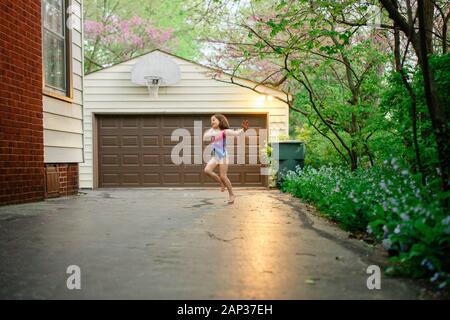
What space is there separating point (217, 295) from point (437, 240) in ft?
4.72

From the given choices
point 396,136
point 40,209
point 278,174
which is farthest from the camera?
point 278,174

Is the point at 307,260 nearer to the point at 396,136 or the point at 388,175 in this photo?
the point at 388,175

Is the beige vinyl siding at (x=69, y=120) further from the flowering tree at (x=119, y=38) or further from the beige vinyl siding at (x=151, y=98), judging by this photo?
the flowering tree at (x=119, y=38)

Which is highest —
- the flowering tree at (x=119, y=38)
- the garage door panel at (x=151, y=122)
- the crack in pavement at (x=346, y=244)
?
the flowering tree at (x=119, y=38)

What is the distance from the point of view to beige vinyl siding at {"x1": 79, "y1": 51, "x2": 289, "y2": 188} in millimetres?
14727

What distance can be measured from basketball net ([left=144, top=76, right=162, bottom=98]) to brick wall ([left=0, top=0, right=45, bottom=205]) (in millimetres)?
5682

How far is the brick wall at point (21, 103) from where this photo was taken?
7.62 m

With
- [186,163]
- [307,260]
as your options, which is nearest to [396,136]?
[307,260]

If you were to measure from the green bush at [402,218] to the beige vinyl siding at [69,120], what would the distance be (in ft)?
18.3

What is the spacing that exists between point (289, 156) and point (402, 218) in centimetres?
1006

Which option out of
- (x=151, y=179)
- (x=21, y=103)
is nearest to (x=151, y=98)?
(x=151, y=179)

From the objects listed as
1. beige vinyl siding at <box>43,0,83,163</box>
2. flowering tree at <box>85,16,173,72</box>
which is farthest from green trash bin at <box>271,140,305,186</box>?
flowering tree at <box>85,16,173,72</box>

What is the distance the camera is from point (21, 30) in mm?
8203

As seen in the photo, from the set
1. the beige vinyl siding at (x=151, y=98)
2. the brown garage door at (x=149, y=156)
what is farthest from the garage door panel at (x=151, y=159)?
the beige vinyl siding at (x=151, y=98)
